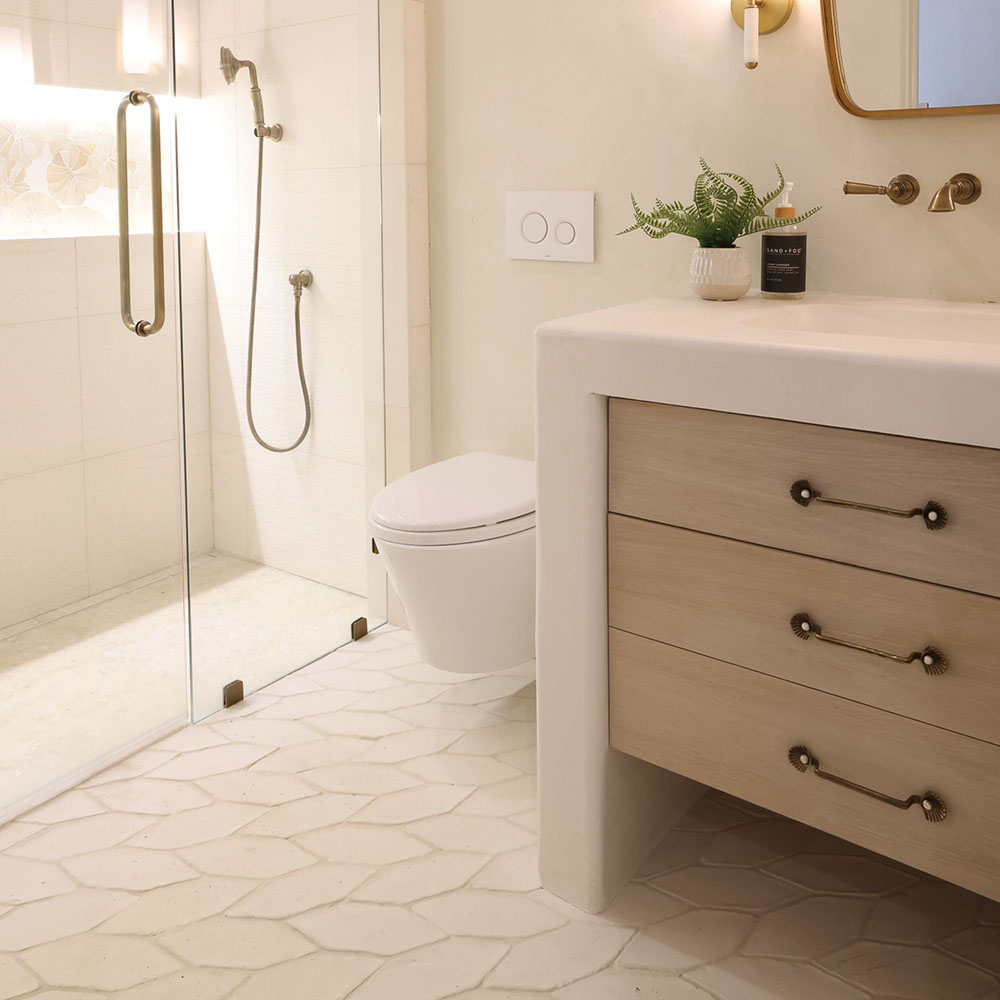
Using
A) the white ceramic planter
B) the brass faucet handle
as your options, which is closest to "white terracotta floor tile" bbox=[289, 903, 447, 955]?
the white ceramic planter

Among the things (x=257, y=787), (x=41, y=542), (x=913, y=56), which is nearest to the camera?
(x=913, y=56)

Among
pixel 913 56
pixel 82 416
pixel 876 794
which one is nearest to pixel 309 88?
pixel 82 416

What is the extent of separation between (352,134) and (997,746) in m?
1.72

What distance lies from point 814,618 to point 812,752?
18 centimetres

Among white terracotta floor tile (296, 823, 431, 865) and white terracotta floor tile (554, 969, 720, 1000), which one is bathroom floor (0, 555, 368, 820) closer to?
white terracotta floor tile (296, 823, 431, 865)

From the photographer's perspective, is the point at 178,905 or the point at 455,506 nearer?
the point at 178,905

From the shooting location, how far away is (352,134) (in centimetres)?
220

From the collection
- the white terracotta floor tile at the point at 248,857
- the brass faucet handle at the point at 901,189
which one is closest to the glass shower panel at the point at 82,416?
the white terracotta floor tile at the point at 248,857

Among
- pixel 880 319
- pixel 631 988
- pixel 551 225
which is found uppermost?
pixel 551 225

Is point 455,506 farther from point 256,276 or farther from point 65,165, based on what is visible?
point 65,165

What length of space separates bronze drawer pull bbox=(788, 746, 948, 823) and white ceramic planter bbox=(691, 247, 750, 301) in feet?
2.50

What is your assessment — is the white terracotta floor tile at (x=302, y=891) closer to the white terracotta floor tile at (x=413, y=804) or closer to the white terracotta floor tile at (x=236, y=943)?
the white terracotta floor tile at (x=236, y=943)

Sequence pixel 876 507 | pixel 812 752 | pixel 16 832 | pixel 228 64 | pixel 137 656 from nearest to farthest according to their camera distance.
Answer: pixel 876 507 < pixel 812 752 < pixel 16 832 < pixel 228 64 < pixel 137 656

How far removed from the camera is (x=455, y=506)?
1879 mm
